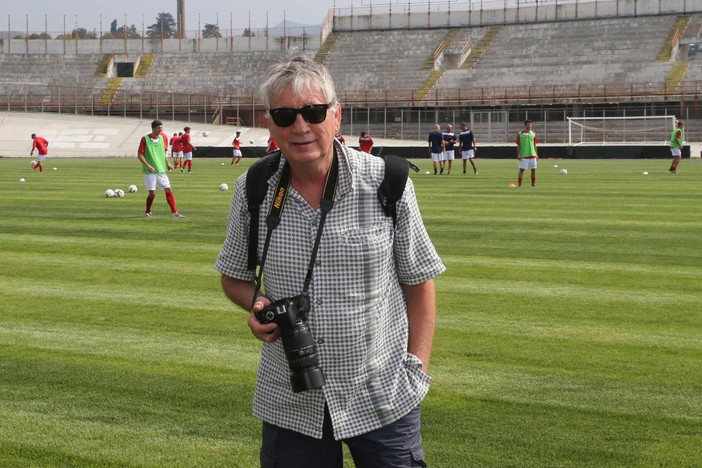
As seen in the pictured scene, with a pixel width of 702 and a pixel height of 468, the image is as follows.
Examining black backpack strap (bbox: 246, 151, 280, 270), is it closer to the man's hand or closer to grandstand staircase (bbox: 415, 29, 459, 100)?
the man's hand

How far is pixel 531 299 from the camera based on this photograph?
10688mm

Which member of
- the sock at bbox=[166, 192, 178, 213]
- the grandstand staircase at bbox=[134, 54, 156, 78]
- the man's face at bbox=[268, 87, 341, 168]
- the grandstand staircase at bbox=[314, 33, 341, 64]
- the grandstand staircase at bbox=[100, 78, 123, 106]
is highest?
the grandstand staircase at bbox=[314, 33, 341, 64]

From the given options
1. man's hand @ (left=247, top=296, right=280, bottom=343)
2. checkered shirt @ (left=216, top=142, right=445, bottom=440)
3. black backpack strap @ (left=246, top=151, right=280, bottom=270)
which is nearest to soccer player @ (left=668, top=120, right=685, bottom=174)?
checkered shirt @ (left=216, top=142, right=445, bottom=440)

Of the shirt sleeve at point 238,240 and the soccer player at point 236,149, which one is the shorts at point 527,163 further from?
the shirt sleeve at point 238,240

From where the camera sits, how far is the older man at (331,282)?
351 cm

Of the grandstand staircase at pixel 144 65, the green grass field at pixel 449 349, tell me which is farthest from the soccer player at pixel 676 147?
the grandstand staircase at pixel 144 65

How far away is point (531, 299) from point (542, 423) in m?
4.31

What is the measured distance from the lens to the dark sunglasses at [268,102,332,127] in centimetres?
348

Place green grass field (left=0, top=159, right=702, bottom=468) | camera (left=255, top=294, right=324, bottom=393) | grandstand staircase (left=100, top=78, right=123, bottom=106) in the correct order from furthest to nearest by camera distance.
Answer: grandstand staircase (left=100, top=78, right=123, bottom=106) < green grass field (left=0, top=159, right=702, bottom=468) < camera (left=255, top=294, right=324, bottom=393)

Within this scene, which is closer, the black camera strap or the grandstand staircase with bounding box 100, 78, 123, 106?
the black camera strap

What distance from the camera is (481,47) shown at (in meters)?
73.5

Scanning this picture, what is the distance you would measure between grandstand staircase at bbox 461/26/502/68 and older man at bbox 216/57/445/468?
6909 centimetres

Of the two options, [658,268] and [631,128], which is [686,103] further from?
[658,268]

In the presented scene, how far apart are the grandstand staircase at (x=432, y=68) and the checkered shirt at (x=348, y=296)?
65164 millimetres
